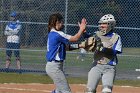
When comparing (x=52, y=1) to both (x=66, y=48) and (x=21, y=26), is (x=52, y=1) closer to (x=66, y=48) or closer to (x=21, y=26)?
(x=21, y=26)

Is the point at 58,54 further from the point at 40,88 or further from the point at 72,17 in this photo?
the point at 72,17

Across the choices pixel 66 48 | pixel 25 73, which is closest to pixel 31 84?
pixel 25 73

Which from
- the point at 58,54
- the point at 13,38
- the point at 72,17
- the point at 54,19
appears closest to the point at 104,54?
the point at 58,54

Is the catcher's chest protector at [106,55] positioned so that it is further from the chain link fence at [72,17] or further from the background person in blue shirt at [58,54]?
the chain link fence at [72,17]

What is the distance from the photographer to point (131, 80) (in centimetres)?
1791

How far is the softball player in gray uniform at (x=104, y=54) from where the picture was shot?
10.1m

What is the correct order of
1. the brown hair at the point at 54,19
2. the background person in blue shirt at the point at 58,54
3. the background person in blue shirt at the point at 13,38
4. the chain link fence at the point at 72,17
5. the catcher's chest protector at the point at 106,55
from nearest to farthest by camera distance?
the background person in blue shirt at the point at 58,54
the brown hair at the point at 54,19
the catcher's chest protector at the point at 106,55
the background person in blue shirt at the point at 13,38
the chain link fence at the point at 72,17

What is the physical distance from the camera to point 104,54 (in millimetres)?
10227

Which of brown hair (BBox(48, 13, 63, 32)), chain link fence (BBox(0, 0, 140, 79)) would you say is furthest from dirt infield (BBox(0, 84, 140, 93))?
chain link fence (BBox(0, 0, 140, 79))

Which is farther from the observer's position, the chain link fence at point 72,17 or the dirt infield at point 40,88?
the chain link fence at point 72,17

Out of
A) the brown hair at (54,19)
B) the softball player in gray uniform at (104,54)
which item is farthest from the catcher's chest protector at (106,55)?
the brown hair at (54,19)

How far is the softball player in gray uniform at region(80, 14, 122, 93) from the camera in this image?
399 inches

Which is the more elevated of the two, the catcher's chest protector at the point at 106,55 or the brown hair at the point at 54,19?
the brown hair at the point at 54,19

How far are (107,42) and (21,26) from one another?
9763mm
